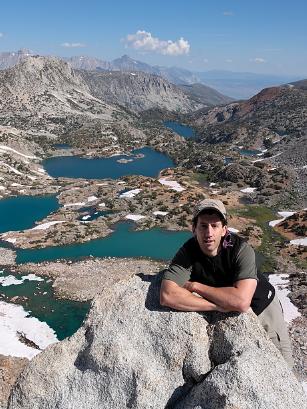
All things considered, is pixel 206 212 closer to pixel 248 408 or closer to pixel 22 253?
pixel 248 408

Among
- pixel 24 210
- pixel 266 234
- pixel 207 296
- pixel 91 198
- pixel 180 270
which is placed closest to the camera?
pixel 207 296

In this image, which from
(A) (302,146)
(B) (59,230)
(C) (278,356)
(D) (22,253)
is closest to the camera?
(C) (278,356)

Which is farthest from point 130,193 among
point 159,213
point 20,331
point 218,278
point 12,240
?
point 218,278

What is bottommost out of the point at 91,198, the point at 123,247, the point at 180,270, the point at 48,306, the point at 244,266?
the point at 91,198

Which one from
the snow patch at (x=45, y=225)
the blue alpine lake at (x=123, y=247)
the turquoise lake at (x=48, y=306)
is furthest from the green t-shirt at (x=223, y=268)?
the snow patch at (x=45, y=225)

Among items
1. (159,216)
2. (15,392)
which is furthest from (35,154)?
Result: (15,392)

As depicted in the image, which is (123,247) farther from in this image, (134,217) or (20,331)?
(20,331)
